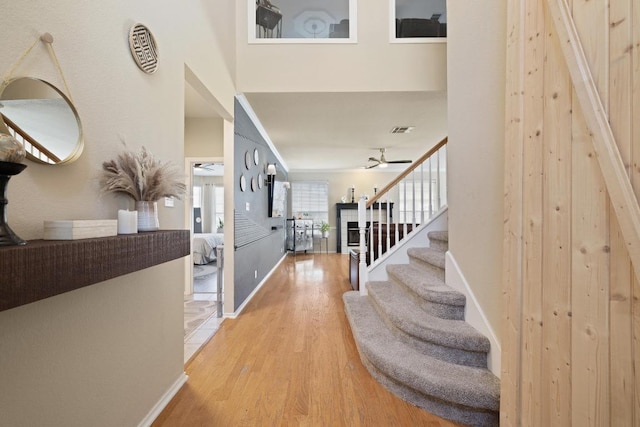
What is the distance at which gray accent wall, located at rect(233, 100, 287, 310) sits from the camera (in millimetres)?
3459

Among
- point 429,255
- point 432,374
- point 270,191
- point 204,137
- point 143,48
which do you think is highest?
point 204,137

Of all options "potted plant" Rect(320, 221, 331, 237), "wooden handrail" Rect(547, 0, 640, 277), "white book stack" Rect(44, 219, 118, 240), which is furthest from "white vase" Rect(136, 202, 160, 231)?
"potted plant" Rect(320, 221, 331, 237)

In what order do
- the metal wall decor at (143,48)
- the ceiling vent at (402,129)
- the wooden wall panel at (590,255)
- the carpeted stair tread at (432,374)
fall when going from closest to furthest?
the wooden wall panel at (590,255)
the metal wall decor at (143,48)
the carpeted stair tread at (432,374)
the ceiling vent at (402,129)

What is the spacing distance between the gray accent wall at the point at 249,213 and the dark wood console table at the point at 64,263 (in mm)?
2204

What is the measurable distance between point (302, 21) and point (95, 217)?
11.6 feet

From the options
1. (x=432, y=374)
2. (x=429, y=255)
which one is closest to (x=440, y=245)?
(x=429, y=255)

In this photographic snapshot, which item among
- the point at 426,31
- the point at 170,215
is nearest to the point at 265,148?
the point at 426,31

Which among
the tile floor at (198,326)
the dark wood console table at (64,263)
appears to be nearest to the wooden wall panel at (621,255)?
the dark wood console table at (64,263)

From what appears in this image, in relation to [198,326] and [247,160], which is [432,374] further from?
[247,160]

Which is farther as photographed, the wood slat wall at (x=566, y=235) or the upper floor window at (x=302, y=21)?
the upper floor window at (x=302, y=21)

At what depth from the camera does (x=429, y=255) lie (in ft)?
9.44

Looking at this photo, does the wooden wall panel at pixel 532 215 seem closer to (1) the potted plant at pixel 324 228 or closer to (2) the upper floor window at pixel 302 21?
(2) the upper floor window at pixel 302 21

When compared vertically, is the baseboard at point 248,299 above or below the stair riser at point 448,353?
below

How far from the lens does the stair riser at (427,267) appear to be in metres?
2.60
